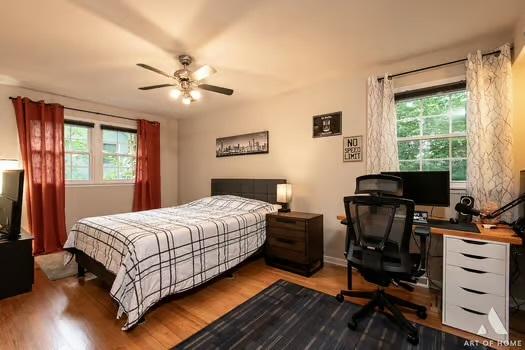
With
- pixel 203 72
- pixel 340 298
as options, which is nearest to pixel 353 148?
pixel 340 298

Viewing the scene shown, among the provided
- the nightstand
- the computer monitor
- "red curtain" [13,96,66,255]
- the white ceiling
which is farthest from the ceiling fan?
"red curtain" [13,96,66,255]

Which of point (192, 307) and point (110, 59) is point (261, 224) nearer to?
point (192, 307)

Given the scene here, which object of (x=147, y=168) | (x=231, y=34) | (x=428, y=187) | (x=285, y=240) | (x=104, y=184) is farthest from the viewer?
(x=147, y=168)

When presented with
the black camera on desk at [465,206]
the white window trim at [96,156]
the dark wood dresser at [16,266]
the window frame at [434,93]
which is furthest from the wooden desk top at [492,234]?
the white window trim at [96,156]

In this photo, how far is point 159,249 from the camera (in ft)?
7.07

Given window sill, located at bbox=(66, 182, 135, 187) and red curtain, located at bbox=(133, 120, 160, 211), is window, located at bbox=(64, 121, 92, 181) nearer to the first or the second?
window sill, located at bbox=(66, 182, 135, 187)

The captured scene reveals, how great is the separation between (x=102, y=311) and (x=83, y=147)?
3.21 m

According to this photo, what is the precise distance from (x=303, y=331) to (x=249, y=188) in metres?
2.50

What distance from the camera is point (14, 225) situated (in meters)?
2.56

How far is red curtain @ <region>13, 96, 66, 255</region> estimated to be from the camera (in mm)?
3600

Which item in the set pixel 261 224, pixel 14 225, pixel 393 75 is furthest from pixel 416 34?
pixel 14 225

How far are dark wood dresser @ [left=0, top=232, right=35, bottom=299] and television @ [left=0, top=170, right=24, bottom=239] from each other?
0.35ft

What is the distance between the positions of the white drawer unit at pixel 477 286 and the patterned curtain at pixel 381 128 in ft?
3.52

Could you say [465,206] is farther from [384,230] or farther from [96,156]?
[96,156]
